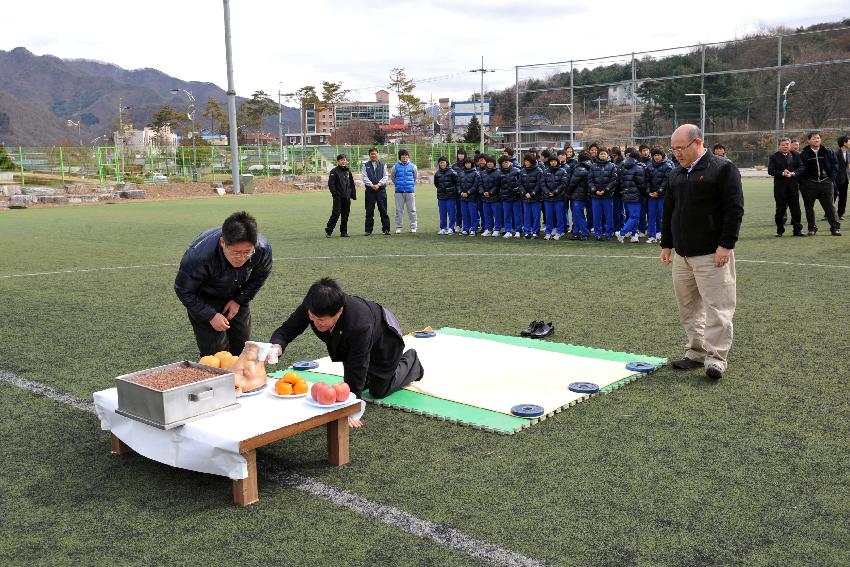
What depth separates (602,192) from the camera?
14.8 meters

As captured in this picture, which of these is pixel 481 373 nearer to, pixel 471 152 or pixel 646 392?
pixel 646 392

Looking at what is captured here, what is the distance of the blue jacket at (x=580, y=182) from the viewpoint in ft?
49.4

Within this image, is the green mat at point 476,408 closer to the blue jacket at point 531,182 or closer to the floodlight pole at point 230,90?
the blue jacket at point 531,182

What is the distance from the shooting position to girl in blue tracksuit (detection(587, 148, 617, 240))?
14758 mm

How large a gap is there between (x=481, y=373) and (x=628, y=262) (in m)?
6.55

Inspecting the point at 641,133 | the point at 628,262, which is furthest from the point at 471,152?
the point at 628,262

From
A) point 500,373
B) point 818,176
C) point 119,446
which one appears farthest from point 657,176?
point 119,446

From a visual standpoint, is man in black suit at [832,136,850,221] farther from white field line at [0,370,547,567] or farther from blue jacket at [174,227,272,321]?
white field line at [0,370,547,567]

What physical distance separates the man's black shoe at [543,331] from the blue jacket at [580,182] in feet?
27.2

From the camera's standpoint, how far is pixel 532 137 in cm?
4197

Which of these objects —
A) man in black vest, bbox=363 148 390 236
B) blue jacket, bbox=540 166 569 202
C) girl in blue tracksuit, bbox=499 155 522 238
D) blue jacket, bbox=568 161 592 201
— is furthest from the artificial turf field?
man in black vest, bbox=363 148 390 236

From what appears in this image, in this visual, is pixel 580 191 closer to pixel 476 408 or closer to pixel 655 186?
pixel 655 186

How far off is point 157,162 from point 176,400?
3870 cm

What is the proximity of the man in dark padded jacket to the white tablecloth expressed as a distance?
90 cm
